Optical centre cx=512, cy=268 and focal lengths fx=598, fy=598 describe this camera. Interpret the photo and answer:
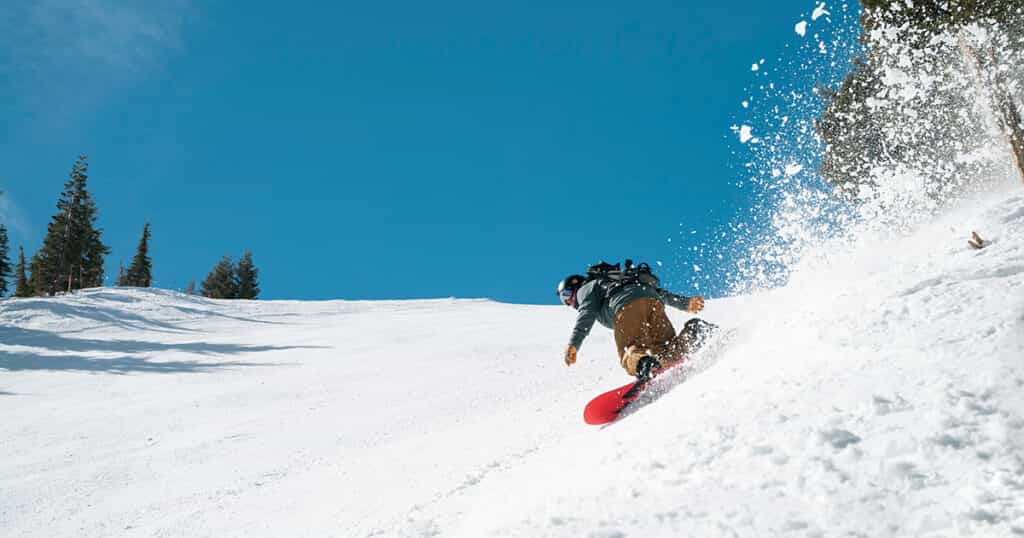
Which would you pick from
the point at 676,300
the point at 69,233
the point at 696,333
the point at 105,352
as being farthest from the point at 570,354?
the point at 69,233

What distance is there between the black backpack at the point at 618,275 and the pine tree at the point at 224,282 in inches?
2235

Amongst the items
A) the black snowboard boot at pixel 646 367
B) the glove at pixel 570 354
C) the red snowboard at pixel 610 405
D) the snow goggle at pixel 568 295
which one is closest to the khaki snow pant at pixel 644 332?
the black snowboard boot at pixel 646 367

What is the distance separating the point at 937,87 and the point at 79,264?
54.0 m

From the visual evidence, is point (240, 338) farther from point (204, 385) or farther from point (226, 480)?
point (226, 480)

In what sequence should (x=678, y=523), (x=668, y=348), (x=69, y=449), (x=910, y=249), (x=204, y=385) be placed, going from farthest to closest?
(x=204, y=385), (x=69, y=449), (x=668, y=348), (x=910, y=249), (x=678, y=523)

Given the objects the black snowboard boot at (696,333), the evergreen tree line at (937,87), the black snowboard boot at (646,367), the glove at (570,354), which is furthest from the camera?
the evergreen tree line at (937,87)

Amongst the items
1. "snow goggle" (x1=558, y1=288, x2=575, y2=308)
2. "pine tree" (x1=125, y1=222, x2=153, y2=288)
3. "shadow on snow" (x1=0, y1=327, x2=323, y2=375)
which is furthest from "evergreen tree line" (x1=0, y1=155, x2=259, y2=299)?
"snow goggle" (x1=558, y1=288, x2=575, y2=308)

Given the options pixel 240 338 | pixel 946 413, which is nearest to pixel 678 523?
pixel 946 413

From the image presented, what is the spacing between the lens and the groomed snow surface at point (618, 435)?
2680mm

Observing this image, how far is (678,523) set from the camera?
2.72 meters

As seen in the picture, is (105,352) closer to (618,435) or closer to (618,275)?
(618,275)

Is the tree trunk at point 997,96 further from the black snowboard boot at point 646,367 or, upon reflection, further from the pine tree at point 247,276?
the pine tree at point 247,276

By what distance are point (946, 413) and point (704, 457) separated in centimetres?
115

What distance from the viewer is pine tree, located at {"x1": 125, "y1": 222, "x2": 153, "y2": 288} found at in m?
59.6
